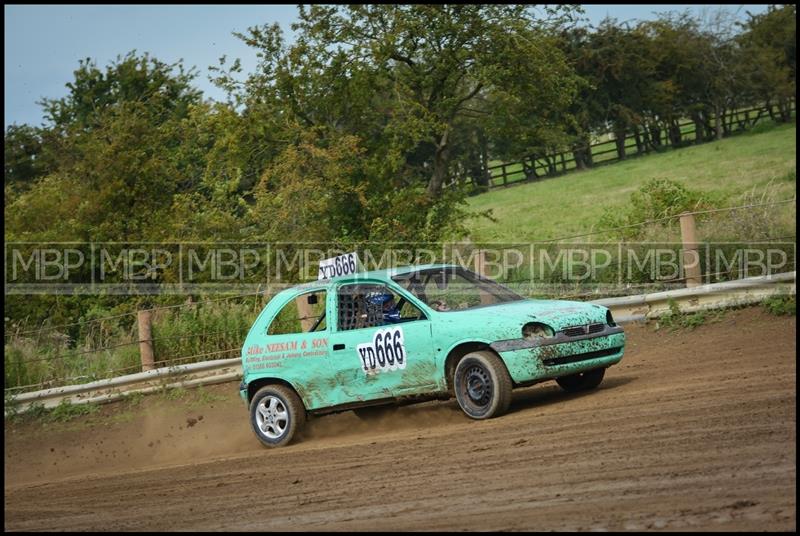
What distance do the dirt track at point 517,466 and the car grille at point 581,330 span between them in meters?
0.63

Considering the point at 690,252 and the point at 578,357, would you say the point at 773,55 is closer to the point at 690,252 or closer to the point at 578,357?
the point at 690,252

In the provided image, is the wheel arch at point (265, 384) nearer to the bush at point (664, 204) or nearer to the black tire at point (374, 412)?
the black tire at point (374, 412)

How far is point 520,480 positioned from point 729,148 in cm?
4300

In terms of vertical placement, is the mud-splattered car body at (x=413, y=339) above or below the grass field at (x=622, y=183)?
below

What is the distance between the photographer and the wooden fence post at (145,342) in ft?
55.2

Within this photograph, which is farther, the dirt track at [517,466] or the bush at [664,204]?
the bush at [664,204]

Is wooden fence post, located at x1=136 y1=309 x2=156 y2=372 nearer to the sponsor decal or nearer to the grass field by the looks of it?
the sponsor decal

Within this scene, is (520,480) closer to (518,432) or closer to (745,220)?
(518,432)

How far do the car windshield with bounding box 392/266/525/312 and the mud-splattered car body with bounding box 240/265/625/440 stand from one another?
13 mm

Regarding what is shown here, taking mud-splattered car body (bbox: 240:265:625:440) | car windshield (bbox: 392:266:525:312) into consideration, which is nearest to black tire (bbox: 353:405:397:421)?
mud-splattered car body (bbox: 240:265:625:440)

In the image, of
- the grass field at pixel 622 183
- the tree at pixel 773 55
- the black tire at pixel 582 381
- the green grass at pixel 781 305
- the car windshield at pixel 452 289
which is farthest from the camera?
the tree at pixel 773 55

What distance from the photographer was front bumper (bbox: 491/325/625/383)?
31.4 ft

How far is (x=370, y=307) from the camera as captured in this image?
10695 mm

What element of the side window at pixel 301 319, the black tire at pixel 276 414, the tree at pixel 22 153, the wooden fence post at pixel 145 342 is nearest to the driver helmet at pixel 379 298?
the side window at pixel 301 319
